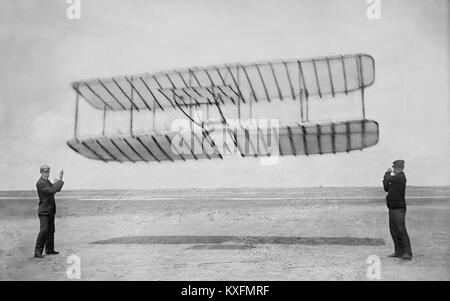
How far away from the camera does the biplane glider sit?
16.7ft

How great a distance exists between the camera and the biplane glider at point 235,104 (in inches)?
200

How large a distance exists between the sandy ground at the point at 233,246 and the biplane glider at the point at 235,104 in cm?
123

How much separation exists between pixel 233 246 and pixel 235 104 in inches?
81.1

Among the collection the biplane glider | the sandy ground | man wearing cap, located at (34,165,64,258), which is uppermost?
the biplane glider

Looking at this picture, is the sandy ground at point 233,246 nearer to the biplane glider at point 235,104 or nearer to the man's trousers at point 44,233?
the man's trousers at point 44,233

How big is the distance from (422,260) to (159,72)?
404 centimetres

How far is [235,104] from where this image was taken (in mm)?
6082

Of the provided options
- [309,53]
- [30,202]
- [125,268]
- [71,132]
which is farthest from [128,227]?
[30,202]

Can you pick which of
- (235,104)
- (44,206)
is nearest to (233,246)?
(235,104)

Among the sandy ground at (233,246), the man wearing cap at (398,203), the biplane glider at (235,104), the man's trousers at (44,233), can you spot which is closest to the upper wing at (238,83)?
the biplane glider at (235,104)

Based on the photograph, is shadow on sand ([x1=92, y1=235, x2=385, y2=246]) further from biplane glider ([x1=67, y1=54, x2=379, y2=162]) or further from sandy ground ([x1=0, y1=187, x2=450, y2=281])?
biplane glider ([x1=67, y1=54, x2=379, y2=162])

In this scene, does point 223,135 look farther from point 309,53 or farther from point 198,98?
point 309,53

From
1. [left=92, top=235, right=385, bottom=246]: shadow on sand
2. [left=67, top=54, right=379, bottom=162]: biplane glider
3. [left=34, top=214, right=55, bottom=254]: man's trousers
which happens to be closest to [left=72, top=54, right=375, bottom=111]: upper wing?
[left=67, top=54, right=379, bottom=162]: biplane glider

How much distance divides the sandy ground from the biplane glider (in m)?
1.23
